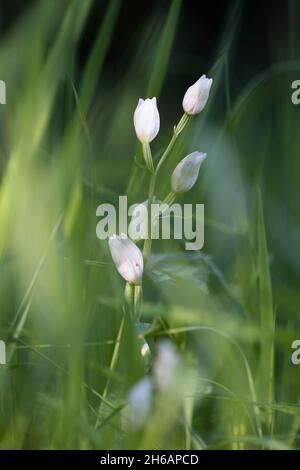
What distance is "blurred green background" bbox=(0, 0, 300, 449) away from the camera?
0.86 meters

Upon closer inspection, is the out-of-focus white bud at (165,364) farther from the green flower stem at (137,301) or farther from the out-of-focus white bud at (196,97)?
the out-of-focus white bud at (196,97)

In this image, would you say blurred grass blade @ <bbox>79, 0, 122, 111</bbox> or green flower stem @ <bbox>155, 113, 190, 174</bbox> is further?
blurred grass blade @ <bbox>79, 0, 122, 111</bbox>

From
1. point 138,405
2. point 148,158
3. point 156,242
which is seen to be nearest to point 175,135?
point 148,158

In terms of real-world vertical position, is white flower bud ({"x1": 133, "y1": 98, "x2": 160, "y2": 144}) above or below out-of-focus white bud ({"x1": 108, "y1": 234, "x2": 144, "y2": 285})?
above

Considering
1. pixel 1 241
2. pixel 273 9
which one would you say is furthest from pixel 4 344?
pixel 273 9

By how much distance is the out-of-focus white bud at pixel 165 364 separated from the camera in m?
0.84

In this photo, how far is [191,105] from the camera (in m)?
0.89

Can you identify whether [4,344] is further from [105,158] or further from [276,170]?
[276,170]

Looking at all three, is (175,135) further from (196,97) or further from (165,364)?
(165,364)

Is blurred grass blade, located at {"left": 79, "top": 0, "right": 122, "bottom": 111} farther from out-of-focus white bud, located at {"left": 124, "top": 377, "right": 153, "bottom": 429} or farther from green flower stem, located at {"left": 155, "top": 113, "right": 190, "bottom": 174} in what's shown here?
out-of-focus white bud, located at {"left": 124, "top": 377, "right": 153, "bottom": 429}

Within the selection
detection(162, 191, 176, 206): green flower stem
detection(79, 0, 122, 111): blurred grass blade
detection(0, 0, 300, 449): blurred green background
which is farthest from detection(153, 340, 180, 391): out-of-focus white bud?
detection(79, 0, 122, 111): blurred grass blade

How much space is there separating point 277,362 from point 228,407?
4.1 inches

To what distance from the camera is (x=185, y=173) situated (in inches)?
34.2

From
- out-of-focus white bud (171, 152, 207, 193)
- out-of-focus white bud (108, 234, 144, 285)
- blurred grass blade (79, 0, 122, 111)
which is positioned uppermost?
blurred grass blade (79, 0, 122, 111)
